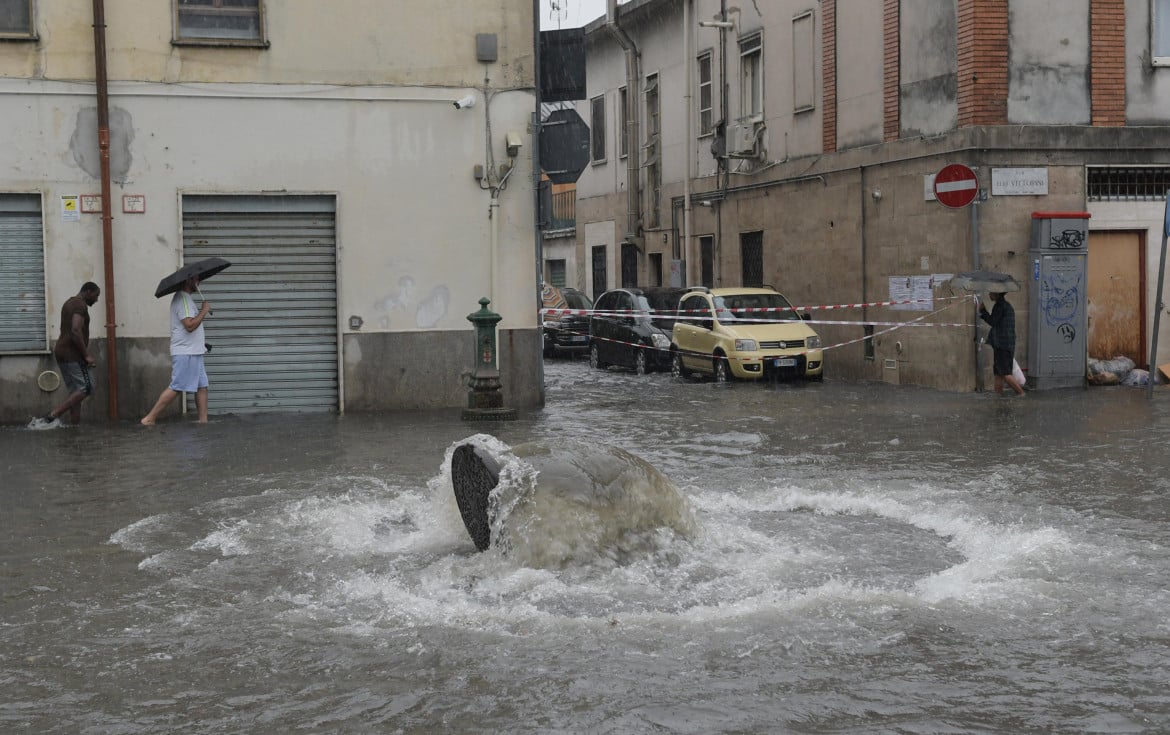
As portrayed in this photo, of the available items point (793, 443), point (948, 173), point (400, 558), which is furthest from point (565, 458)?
point (948, 173)

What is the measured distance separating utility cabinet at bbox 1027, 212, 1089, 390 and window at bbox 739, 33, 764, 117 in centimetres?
883

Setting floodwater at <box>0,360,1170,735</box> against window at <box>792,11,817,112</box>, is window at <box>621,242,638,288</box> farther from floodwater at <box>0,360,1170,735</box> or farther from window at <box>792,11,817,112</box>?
floodwater at <box>0,360,1170,735</box>

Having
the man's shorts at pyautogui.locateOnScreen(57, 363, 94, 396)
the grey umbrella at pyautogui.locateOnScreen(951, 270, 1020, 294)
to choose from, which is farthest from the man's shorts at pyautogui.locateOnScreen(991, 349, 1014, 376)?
the man's shorts at pyautogui.locateOnScreen(57, 363, 94, 396)

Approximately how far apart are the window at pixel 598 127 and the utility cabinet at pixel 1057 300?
1860 centimetres

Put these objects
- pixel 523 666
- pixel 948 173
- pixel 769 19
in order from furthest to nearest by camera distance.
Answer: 1. pixel 769 19
2. pixel 948 173
3. pixel 523 666

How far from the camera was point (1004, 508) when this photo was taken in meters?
9.52

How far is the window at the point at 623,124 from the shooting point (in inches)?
1403

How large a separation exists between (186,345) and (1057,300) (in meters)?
11.8

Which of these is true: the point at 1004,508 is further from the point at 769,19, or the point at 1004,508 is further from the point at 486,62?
the point at 769,19

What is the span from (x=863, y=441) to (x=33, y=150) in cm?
934

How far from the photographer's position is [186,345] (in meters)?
15.1

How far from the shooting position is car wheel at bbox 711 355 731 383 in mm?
22375

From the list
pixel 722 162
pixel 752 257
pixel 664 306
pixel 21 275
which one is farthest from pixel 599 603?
pixel 722 162

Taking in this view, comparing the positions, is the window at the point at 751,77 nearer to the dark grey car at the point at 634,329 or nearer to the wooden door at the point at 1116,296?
the dark grey car at the point at 634,329
